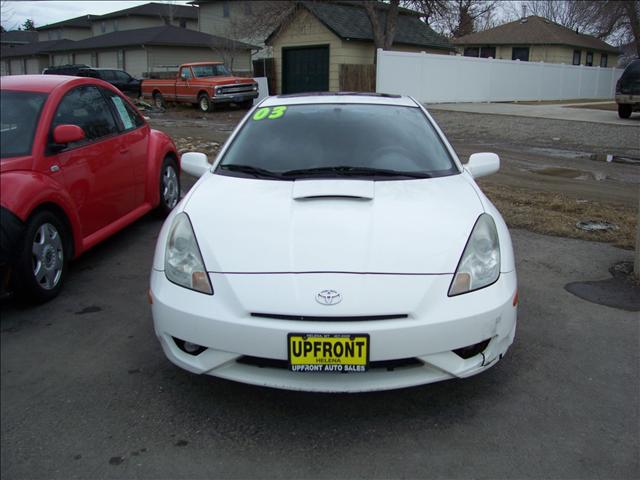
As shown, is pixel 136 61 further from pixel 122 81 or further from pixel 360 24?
pixel 360 24

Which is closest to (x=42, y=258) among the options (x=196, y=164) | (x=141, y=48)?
(x=196, y=164)

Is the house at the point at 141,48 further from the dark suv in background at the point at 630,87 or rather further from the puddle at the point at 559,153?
the puddle at the point at 559,153

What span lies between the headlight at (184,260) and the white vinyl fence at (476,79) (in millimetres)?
19983

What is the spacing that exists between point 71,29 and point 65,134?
191 feet

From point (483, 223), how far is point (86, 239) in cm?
312

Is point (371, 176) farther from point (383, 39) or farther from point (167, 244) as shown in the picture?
point (383, 39)

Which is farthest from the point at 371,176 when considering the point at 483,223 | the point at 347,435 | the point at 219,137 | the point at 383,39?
the point at 383,39

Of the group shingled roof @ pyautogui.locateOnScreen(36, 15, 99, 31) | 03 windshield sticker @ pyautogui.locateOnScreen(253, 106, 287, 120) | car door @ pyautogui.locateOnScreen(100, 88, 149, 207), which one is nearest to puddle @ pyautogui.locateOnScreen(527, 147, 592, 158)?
car door @ pyautogui.locateOnScreen(100, 88, 149, 207)

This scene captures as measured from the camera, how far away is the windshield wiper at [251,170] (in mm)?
3713

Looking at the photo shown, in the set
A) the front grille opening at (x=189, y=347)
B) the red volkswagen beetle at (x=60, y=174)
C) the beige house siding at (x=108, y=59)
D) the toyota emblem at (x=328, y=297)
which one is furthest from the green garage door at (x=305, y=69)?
the toyota emblem at (x=328, y=297)

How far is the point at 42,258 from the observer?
4.07 m

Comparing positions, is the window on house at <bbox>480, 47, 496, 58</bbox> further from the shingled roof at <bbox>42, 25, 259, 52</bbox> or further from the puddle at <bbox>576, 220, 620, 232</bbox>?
the puddle at <bbox>576, 220, 620, 232</bbox>

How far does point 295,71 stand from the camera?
98.1 feet

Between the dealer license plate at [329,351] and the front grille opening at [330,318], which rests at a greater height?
the front grille opening at [330,318]
